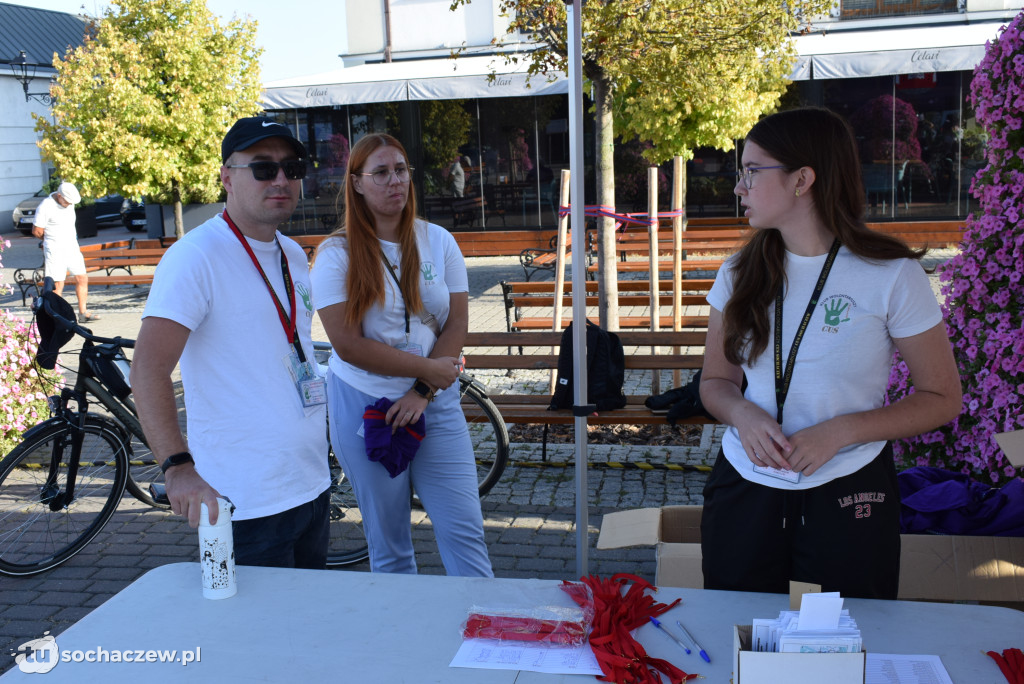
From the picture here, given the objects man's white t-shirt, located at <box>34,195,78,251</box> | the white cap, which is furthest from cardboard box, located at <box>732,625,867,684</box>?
the white cap

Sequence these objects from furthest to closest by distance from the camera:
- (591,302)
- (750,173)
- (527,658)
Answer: (591,302) < (750,173) < (527,658)

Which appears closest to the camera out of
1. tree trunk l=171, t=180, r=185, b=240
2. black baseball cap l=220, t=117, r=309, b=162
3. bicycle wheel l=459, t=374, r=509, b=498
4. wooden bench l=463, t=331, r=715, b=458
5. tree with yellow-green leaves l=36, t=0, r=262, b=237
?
black baseball cap l=220, t=117, r=309, b=162

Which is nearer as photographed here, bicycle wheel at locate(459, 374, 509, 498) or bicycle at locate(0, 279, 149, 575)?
bicycle at locate(0, 279, 149, 575)

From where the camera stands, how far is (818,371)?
2.31 m

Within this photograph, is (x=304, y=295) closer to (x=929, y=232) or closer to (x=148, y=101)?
(x=148, y=101)

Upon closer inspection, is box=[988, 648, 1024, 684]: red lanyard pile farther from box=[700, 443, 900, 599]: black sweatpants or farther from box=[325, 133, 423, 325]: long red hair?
box=[325, 133, 423, 325]: long red hair

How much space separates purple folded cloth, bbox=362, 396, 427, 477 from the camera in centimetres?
320

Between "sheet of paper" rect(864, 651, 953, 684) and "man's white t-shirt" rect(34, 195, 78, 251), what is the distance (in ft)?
40.9

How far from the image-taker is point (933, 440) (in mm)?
4379

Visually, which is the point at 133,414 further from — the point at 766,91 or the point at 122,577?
the point at 766,91

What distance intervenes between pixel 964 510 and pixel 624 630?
2.24 m

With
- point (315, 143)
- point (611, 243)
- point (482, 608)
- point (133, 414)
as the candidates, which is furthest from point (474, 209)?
point (482, 608)

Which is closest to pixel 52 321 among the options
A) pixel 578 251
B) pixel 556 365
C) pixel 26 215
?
pixel 556 365

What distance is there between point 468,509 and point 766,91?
513 inches
